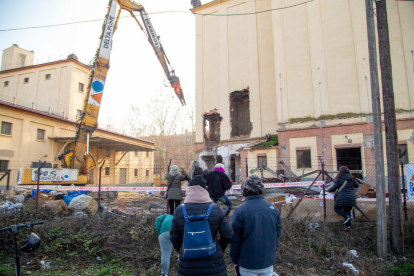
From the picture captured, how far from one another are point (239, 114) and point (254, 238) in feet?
70.1

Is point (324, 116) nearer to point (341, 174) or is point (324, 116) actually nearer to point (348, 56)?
point (348, 56)

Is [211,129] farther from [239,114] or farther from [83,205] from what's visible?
[83,205]

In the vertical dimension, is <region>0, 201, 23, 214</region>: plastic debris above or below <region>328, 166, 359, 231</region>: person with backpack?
below

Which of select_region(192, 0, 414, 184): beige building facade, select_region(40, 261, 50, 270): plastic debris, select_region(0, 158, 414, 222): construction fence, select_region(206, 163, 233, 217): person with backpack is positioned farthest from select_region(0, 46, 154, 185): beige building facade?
select_region(40, 261, 50, 270): plastic debris

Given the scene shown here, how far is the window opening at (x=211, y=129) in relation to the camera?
941 inches

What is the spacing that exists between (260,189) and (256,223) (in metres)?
0.38

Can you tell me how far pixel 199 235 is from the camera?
2.78 metres

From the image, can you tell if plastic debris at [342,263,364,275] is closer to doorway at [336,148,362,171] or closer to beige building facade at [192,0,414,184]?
beige building facade at [192,0,414,184]

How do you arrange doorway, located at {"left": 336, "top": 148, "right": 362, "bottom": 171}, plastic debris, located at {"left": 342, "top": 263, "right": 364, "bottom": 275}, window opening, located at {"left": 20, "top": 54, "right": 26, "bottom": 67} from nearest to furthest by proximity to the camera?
plastic debris, located at {"left": 342, "top": 263, "right": 364, "bottom": 275}
doorway, located at {"left": 336, "top": 148, "right": 362, "bottom": 171}
window opening, located at {"left": 20, "top": 54, "right": 26, "bottom": 67}

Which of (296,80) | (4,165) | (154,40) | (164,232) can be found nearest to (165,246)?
(164,232)

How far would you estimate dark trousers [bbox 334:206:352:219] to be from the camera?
6626mm

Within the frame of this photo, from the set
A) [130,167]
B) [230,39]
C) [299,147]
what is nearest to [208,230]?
[299,147]

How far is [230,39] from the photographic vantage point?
23906 millimetres

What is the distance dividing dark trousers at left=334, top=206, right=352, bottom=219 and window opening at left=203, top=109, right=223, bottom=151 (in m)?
17.2
